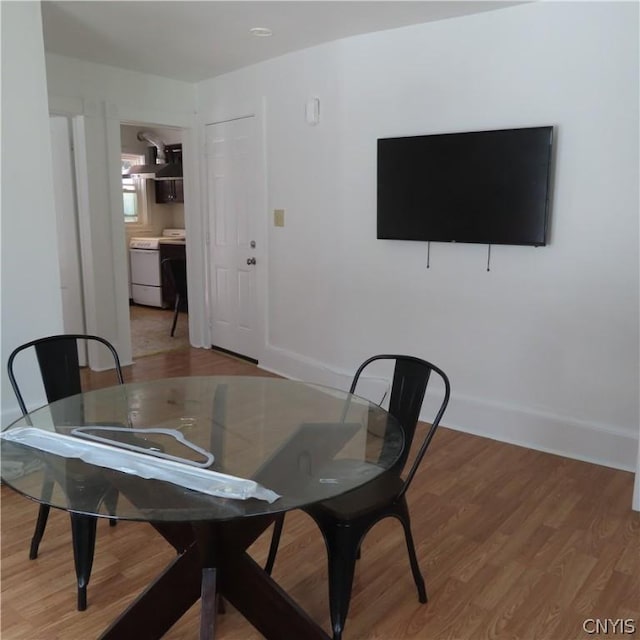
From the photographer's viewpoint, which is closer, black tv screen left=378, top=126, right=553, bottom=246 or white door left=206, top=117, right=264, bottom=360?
black tv screen left=378, top=126, right=553, bottom=246

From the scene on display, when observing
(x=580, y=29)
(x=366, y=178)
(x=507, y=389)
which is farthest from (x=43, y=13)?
(x=507, y=389)

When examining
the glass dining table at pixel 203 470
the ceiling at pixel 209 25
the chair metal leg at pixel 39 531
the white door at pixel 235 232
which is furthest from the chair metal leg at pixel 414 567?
the white door at pixel 235 232

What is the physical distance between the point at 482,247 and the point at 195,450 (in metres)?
2.31

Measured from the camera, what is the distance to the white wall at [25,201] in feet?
10.1

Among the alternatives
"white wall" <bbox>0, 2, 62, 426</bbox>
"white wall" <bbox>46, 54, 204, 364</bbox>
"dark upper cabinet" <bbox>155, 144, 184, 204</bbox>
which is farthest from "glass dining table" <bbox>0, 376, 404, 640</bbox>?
"dark upper cabinet" <bbox>155, 144, 184, 204</bbox>

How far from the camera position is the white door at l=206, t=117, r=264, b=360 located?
16.2 feet

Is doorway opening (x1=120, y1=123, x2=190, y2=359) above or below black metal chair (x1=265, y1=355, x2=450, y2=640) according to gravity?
above

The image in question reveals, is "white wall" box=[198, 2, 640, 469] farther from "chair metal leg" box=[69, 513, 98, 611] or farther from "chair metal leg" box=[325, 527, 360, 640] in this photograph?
"chair metal leg" box=[69, 513, 98, 611]

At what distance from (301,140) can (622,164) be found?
7.30 ft

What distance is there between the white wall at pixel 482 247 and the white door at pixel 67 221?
5.24 feet

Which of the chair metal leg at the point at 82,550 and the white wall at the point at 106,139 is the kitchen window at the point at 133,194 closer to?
the white wall at the point at 106,139

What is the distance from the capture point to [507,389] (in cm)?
356

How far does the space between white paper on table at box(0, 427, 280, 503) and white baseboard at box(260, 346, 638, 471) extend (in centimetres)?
235

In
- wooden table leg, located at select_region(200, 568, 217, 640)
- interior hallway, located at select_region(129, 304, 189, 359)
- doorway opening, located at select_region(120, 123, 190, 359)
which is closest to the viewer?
wooden table leg, located at select_region(200, 568, 217, 640)
